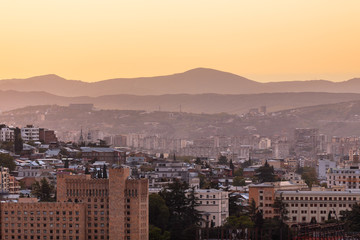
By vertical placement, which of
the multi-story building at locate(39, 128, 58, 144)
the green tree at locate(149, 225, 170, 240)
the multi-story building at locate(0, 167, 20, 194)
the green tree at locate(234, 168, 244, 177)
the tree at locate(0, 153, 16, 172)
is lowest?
the green tree at locate(149, 225, 170, 240)

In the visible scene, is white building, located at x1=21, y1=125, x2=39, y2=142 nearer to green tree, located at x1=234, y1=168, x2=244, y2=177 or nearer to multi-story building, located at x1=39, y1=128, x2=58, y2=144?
multi-story building, located at x1=39, y1=128, x2=58, y2=144

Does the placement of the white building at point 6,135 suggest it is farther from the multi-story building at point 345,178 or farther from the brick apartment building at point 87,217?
the brick apartment building at point 87,217

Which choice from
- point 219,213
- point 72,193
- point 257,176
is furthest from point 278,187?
point 72,193

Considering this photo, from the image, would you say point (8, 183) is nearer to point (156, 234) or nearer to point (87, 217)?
point (87, 217)

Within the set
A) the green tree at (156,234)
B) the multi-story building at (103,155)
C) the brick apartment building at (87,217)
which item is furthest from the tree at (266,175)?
the brick apartment building at (87,217)

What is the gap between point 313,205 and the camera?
110438 millimetres

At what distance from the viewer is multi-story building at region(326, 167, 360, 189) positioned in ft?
454

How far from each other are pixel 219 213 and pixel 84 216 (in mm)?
20144

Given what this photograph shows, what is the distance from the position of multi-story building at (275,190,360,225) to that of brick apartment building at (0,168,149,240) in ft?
86.0

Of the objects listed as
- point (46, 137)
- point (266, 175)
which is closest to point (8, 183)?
point (266, 175)

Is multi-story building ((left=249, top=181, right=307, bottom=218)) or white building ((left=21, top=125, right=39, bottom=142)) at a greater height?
white building ((left=21, top=125, right=39, bottom=142))

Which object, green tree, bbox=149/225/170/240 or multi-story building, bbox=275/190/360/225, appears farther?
multi-story building, bbox=275/190/360/225

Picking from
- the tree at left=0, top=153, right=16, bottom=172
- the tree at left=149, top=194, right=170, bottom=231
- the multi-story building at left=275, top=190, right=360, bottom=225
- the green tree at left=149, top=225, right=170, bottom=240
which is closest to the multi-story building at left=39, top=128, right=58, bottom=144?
the tree at left=0, top=153, right=16, bottom=172

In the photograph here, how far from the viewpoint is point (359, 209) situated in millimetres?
101812
